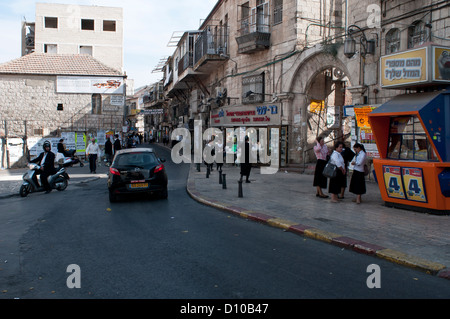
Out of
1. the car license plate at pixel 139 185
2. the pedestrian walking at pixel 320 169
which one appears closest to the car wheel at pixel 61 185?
the car license plate at pixel 139 185

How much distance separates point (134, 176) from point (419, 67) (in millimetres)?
→ 7690

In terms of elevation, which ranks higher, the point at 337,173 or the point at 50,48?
the point at 50,48

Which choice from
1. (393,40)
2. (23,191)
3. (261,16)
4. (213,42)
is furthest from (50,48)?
(393,40)

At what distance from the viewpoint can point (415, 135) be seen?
9000 millimetres

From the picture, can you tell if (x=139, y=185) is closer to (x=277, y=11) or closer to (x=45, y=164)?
(x=45, y=164)

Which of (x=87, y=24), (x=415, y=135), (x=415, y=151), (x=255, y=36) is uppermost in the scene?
(x=87, y=24)

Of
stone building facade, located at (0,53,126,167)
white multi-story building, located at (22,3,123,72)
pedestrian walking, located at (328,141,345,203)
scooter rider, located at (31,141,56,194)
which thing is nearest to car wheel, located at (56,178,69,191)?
scooter rider, located at (31,141,56,194)

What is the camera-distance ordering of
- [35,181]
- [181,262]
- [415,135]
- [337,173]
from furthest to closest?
[35,181]
[337,173]
[415,135]
[181,262]

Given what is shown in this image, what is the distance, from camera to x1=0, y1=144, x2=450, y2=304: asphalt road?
14.8 feet

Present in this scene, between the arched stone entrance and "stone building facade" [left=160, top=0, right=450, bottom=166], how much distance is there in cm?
5

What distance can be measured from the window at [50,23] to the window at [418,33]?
45218mm

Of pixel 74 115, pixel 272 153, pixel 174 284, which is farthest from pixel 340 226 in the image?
pixel 74 115

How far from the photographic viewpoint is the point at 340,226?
25.1 feet
